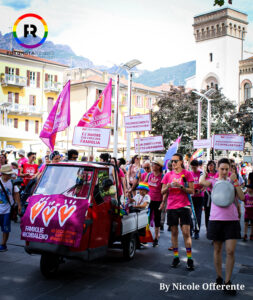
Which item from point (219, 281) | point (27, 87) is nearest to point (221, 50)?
point (27, 87)

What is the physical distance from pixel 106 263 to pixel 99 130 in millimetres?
6723

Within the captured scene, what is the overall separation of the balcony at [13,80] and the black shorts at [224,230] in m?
48.7

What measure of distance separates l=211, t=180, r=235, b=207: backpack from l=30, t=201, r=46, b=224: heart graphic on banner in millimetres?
2521

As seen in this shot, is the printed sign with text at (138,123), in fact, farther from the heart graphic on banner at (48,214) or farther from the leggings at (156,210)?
the heart graphic on banner at (48,214)

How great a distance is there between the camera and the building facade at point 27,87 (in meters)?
52.6

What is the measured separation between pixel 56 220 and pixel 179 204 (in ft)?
7.22

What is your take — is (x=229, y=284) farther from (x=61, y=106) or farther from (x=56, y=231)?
(x=61, y=106)

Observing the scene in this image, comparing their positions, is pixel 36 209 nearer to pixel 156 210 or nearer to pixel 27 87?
pixel 156 210

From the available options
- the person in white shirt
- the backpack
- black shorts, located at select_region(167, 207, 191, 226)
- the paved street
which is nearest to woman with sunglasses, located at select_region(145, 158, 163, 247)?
the person in white shirt

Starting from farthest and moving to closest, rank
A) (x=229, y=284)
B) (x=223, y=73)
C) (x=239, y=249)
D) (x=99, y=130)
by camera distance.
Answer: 1. (x=223, y=73)
2. (x=99, y=130)
3. (x=239, y=249)
4. (x=229, y=284)

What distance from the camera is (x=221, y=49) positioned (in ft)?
240

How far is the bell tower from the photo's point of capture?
71625mm

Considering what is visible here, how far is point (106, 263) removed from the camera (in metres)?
7.75

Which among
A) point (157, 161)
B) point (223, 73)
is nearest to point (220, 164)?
point (157, 161)
